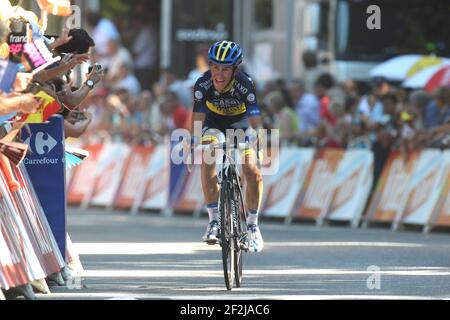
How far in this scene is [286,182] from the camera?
23844mm

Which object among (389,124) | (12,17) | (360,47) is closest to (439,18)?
(360,47)

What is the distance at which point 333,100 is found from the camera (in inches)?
975

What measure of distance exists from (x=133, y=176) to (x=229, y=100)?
12.6 metres

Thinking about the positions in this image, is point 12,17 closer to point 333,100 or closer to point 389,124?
point 389,124

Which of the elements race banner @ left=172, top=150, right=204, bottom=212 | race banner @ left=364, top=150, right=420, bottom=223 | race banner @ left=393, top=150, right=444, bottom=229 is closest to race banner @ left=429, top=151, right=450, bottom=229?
race banner @ left=393, top=150, right=444, bottom=229

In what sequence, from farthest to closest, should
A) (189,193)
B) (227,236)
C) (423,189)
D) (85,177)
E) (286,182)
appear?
(85,177)
(189,193)
(286,182)
(423,189)
(227,236)

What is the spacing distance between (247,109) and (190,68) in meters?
18.4

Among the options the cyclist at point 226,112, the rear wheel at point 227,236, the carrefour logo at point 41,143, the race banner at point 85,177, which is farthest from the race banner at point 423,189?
the carrefour logo at point 41,143

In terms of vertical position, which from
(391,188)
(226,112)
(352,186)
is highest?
(226,112)

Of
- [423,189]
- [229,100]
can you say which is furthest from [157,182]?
[229,100]

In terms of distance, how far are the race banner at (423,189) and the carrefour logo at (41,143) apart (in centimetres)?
866

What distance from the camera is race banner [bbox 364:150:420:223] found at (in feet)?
71.4

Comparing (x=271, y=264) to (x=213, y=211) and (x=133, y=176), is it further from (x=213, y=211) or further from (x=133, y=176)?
(x=133, y=176)

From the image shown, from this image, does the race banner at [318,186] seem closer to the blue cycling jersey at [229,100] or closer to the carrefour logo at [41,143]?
the blue cycling jersey at [229,100]
